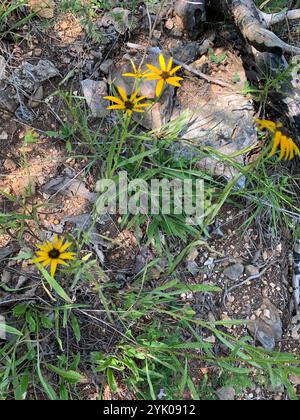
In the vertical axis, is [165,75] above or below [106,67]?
above

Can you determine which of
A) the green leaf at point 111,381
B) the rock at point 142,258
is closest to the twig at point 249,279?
the rock at point 142,258

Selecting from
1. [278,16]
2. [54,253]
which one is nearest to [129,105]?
[54,253]

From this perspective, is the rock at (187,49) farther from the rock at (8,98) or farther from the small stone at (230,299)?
the small stone at (230,299)

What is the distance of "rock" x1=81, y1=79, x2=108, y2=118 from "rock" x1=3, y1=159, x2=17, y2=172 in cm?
43

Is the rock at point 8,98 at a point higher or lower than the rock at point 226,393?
higher

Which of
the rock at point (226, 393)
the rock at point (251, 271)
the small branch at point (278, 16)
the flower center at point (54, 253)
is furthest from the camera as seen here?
the small branch at point (278, 16)

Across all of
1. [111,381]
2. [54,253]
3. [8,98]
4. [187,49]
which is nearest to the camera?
[54,253]

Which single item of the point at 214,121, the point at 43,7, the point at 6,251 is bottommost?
the point at 6,251

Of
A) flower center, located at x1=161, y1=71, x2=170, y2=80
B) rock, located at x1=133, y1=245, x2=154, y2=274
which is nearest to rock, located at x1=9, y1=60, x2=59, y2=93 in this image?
flower center, located at x1=161, y1=71, x2=170, y2=80

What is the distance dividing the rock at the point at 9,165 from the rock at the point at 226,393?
124cm

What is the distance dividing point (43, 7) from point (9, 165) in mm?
809

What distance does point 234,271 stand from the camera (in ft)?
6.50

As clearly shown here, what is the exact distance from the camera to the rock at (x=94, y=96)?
81.6 inches

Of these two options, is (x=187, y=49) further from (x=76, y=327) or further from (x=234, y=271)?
(x=76, y=327)
